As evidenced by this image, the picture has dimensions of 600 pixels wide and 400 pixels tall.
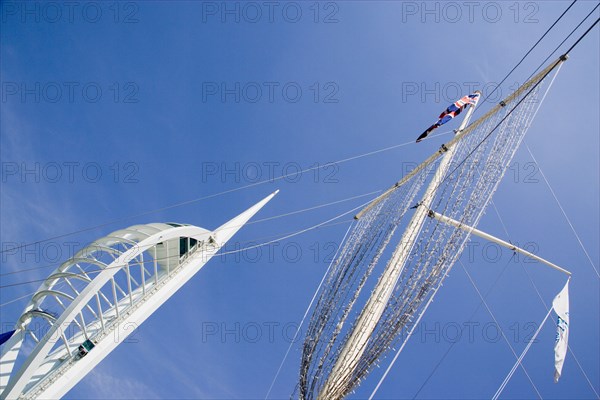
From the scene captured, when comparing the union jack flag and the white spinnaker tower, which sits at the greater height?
the union jack flag

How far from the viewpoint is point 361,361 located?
17.0 meters

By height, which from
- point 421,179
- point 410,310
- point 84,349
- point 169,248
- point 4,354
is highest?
point 421,179

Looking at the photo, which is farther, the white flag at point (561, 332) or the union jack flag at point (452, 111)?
the union jack flag at point (452, 111)

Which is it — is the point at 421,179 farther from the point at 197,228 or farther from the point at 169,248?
the point at 169,248

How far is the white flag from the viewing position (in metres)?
20.8

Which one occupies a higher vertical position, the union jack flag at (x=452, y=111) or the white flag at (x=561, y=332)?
the union jack flag at (x=452, y=111)

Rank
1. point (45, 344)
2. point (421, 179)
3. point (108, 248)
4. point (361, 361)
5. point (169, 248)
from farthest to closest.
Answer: point (421, 179) → point (169, 248) → point (108, 248) → point (361, 361) → point (45, 344)

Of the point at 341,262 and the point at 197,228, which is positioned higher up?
the point at 197,228

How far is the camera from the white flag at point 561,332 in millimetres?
20828

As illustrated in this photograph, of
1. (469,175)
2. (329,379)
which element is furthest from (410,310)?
(469,175)

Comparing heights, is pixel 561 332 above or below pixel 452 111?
below

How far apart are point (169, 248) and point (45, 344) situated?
6463 mm

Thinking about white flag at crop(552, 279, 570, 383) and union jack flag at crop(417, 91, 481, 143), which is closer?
white flag at crop(552, 279, 570, 383)

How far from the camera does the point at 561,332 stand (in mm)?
21875
